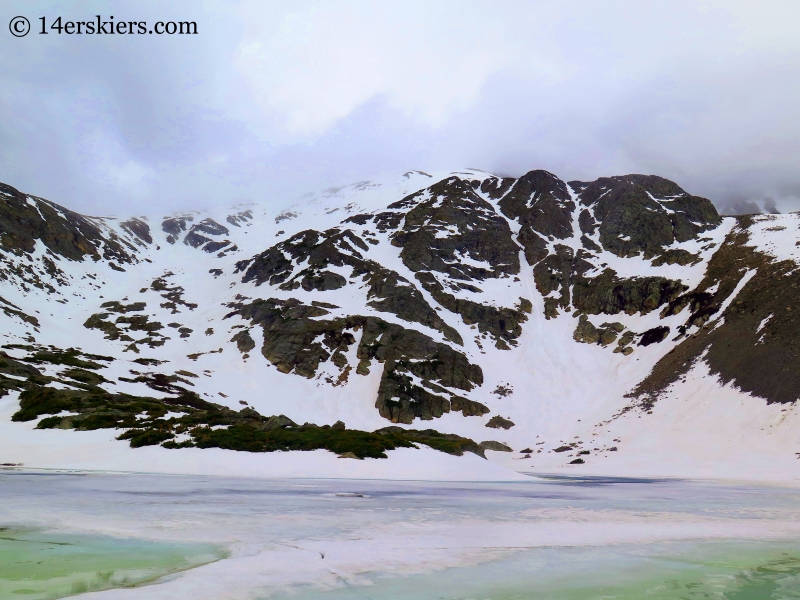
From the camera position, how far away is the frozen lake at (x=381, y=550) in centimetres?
609

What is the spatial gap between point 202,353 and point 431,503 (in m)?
83.7

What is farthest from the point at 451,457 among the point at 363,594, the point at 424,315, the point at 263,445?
the point at 424,315

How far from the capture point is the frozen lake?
609cm

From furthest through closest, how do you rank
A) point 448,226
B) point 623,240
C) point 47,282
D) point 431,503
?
point 448,226
point 623,240
point 47,282
point 431,503

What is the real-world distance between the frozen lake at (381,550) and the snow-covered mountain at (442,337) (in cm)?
2025

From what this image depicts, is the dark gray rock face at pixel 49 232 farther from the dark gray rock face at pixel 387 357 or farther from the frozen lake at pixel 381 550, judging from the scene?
the frozen lake at pixel 381 550

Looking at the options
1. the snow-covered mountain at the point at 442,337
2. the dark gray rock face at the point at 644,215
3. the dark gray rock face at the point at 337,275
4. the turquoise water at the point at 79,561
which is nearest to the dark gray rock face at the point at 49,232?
the snow-covered mountain at the point at 442,337

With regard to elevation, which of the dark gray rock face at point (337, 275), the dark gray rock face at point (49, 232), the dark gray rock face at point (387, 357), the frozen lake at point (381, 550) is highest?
the dark gray rock face at point (49, 232)

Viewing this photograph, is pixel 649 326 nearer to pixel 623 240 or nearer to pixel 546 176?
pixel 623 240

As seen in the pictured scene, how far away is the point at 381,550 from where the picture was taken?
833 cm

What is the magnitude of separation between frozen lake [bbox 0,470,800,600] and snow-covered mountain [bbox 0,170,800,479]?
20.2 meters

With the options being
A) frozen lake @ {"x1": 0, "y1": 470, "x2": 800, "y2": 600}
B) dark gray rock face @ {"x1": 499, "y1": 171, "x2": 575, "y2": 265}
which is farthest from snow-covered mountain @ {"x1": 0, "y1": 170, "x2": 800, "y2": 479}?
frozen lake @ {"x1": 0, "y1": 470, "x2": 800, "y2": 600}

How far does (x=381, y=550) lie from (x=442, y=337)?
86.6 m

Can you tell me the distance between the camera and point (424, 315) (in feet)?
323
